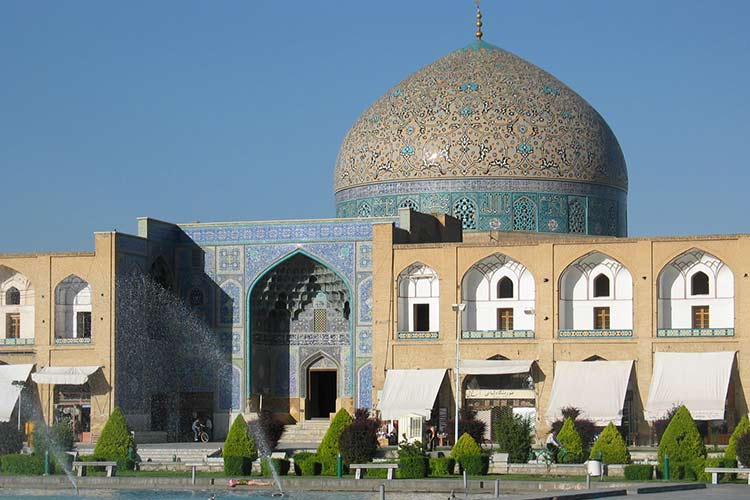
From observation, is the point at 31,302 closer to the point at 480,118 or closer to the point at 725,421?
the point at 480,118

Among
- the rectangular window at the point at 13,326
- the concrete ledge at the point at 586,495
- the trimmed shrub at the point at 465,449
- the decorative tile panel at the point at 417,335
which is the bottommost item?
the concrete ledge at the point at 586,495

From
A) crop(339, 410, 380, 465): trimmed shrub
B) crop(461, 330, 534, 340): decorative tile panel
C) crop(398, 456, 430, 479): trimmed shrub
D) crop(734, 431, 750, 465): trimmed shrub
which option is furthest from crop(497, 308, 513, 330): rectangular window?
crop(398, 456, 430, 479): trimmed shrub

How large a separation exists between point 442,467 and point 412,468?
722mm

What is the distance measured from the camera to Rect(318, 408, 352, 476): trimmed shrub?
80.5 ft

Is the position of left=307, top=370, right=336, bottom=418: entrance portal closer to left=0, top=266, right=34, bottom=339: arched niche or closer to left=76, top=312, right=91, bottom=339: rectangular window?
left=76, top=312, right=91, bottom=339: rectangular window

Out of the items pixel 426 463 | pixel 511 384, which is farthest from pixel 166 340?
pixel 426 463

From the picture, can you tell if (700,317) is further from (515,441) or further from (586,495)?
(586,495)

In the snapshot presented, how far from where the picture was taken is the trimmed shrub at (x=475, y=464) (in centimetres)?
2392

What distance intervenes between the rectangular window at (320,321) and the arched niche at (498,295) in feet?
12.4

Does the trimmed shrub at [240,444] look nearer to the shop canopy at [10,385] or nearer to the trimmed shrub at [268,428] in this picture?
the trimmed shrub at [268,428]

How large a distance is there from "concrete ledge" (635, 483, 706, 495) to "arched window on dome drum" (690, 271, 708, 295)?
9519 mm

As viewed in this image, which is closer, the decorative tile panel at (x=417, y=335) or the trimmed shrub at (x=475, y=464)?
the trimmed shrub at (x=475, y=464)

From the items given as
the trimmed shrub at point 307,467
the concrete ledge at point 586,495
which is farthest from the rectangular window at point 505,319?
the concrete ledge at point 586,495

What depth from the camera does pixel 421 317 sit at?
32.6 m
